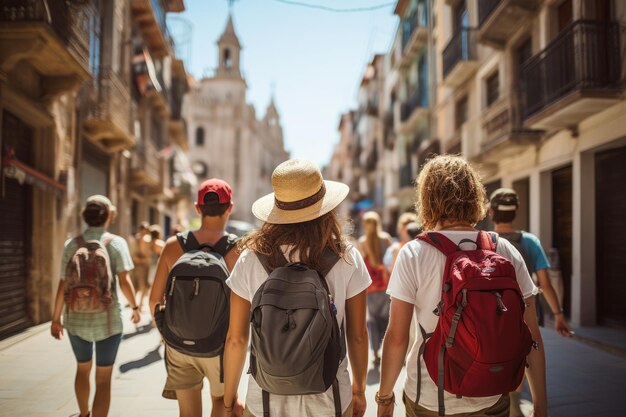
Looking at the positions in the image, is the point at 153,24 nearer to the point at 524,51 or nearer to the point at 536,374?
the point at 524,51

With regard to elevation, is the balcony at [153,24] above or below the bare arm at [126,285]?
above

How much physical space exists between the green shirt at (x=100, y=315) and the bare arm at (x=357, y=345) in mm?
2288

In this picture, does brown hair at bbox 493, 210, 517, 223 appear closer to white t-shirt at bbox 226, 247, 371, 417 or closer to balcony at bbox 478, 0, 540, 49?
white t-shirt at bbox 226, 247, 371, 417

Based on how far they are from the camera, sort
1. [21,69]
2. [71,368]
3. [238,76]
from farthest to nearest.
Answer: [238,76] < [21,69] < [71,368]

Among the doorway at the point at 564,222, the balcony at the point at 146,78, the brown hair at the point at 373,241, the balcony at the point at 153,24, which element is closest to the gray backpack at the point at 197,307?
the brown hair at the point at 373,241

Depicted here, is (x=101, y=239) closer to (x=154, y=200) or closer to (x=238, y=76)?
(x=154, y=200)

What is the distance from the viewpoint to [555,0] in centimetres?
1089

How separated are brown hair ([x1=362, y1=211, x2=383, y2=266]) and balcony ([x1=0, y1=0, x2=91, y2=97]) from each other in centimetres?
549

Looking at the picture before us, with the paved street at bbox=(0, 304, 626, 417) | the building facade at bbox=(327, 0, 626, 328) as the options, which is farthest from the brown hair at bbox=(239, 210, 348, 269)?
the building facade at bbox=(327, 0, 626, 328)

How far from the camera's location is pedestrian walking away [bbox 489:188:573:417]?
421cm

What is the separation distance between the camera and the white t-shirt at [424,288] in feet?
7.31

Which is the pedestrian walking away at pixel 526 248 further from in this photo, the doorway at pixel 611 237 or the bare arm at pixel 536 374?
the doorway at pixel 611 237

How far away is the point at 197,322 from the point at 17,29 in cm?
674

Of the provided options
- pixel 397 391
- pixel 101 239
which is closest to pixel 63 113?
pixel 101 239
